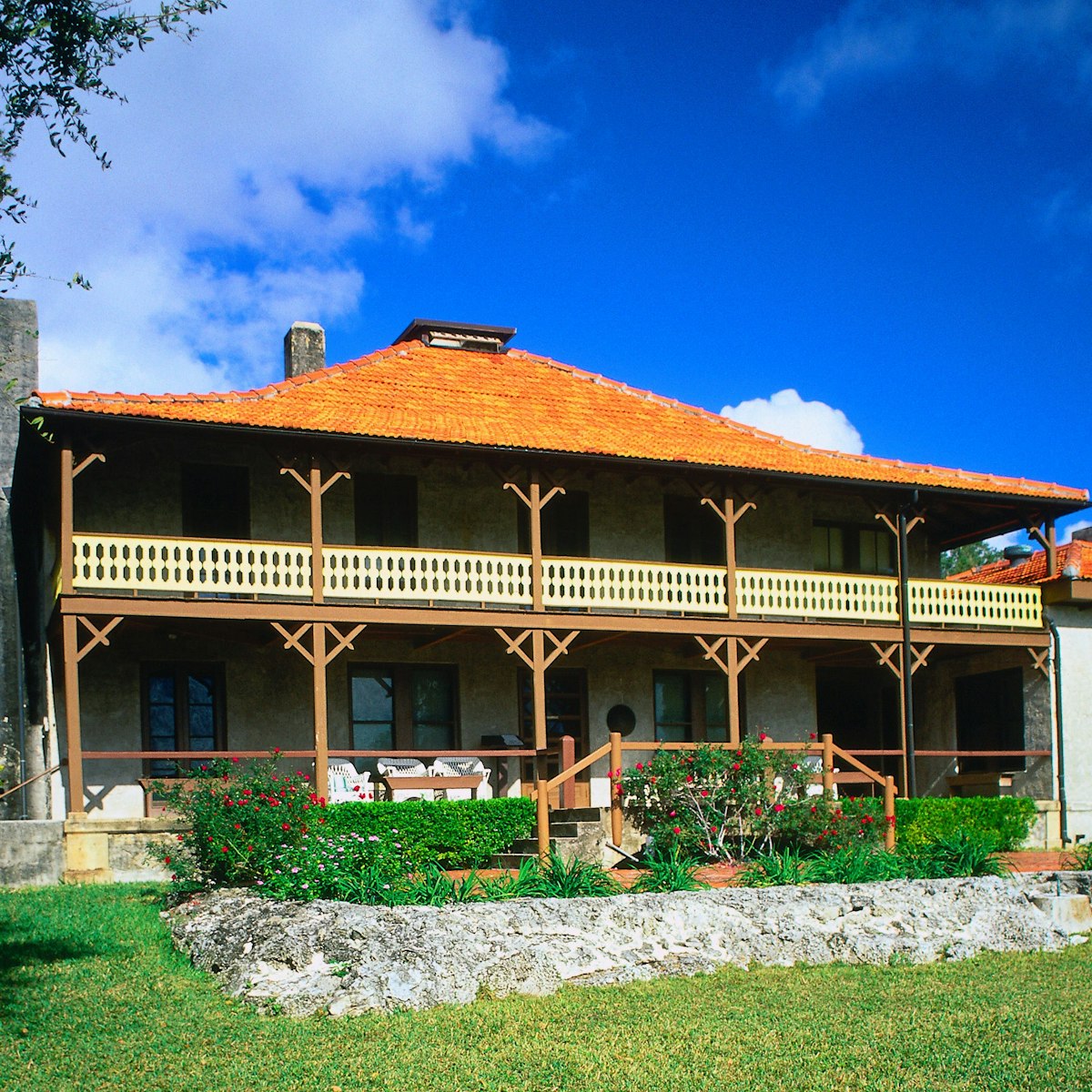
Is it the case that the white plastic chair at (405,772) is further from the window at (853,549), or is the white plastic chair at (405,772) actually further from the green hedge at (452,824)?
the window at (853,549)

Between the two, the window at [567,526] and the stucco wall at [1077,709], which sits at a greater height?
the window at [567,526]

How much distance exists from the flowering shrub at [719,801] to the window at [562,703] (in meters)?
7.30

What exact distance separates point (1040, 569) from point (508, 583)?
10350 mm

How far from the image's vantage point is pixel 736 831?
14.8 meters

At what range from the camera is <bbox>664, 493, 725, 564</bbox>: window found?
77.8ft

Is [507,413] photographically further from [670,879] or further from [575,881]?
[575,881]

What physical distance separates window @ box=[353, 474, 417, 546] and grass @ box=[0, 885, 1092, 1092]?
→ 33.8 feet

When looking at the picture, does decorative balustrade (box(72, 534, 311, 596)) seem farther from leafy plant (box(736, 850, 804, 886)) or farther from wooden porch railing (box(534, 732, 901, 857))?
leafy plant (box(736, 850, 804, 886))

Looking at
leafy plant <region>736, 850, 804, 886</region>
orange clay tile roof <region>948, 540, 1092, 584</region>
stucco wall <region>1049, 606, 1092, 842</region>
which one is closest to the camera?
leafy plant <region>736, 850, 804, 886</region>

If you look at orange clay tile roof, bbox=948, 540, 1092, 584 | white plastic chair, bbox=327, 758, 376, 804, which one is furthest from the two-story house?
orange clay tile roof, bbox=948, 540, 1092, 584

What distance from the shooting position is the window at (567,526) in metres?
22.8


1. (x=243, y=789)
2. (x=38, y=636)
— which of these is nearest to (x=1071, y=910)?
(x=243, y=789)

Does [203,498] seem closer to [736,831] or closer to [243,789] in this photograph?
[243,789]

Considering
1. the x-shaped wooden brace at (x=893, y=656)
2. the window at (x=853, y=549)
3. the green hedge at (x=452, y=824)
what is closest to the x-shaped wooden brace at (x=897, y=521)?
the window at (x=853, y=549)
